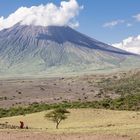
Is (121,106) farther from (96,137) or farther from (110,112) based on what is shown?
(96,137)

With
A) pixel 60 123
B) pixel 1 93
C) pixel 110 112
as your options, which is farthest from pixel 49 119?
pixel 1 93

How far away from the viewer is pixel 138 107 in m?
80.9

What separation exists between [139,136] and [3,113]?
5705 cm

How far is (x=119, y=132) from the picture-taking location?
3534cm

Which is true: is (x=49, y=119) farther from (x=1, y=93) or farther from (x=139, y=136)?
(x=1, y=93)

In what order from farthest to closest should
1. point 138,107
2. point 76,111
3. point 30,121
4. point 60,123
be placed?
point 138,107 → point 76,111 → point 30,121 → point 60,123

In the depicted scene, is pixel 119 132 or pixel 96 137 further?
pixel 119 132

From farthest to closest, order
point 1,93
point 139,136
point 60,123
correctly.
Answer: point 1,93
point 60,123
point 139,136

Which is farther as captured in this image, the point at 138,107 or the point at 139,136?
the point at 138,107

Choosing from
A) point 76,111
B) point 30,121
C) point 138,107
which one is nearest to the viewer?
point 30,121

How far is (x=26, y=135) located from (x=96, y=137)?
5.61 meters

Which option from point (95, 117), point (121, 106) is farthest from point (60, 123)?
point (121, 106)

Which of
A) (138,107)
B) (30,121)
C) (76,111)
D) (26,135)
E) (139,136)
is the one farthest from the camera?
(138,107)

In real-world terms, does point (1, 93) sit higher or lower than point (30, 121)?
higher
